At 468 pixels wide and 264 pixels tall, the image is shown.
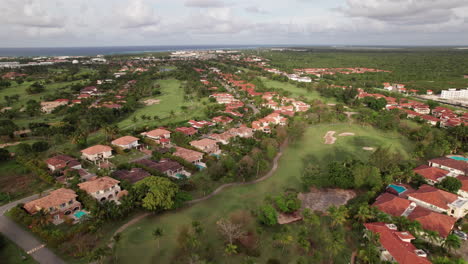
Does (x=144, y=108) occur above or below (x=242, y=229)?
above

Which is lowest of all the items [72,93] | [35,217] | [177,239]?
[177,239]

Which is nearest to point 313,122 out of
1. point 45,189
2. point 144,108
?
point 144,108

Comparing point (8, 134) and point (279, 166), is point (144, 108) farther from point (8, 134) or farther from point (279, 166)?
point (279, 166)

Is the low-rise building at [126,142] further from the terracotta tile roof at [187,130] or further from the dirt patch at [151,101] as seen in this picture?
the dirt patch at [151,101]

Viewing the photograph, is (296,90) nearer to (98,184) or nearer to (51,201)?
(98,184)

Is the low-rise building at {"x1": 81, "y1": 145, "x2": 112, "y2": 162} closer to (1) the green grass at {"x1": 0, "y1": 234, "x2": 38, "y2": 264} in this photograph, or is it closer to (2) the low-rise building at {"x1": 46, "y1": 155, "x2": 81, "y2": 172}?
(2) the low-rise building at {"x1": 46, "y1": 155, "x2": 81, "y2": 172}

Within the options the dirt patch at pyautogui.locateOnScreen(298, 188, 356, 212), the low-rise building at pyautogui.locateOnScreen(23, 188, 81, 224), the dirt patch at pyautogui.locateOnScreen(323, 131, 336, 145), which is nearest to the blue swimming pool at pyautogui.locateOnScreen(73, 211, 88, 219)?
the low-rise building at pyautogui.locateOnScreen(23, 188, 81, 224)

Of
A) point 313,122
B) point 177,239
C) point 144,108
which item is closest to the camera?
point 177,239

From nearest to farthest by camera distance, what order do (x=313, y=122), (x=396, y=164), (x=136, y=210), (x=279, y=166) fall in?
1. (x=136, y=210)
2. (x=396, y=164)
3. (x=279, y=166)
4. (x=313, y=122)
